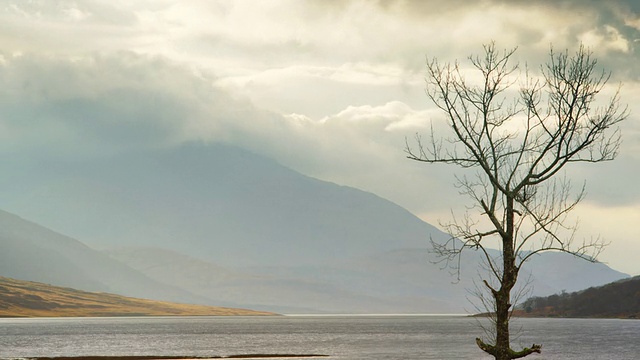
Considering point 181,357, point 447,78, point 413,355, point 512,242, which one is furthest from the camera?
point 413,355

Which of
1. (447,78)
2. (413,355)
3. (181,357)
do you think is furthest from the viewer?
(413,355)

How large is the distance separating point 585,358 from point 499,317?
333 feet

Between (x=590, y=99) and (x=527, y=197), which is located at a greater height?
(x=590, y=99)

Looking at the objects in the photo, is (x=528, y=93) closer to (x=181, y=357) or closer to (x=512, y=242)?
(x=512, y=242)

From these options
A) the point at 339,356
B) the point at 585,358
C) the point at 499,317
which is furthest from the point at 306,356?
the point at 499,317

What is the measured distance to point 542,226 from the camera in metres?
33.1

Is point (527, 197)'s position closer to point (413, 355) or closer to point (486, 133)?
point (486, 133)

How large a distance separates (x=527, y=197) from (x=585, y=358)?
10108 cm

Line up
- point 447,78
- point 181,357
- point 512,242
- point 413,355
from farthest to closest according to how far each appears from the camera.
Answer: point 413,355
point 181,357
point 447,78
point 512,242

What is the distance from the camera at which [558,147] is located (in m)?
32.9

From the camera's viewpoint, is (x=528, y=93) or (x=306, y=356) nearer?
(x=528, y=93)

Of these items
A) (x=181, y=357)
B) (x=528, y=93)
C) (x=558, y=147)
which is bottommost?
(x=181, y=357)

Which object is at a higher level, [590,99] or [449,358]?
[590,99]

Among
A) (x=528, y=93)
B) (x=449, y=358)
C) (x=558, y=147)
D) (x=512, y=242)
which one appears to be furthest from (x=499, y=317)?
(x=449, y=358)
